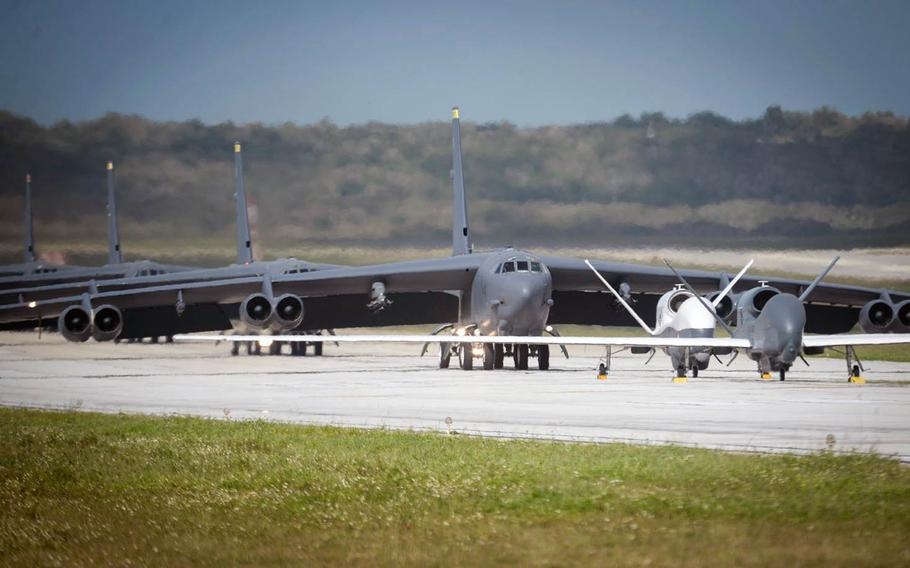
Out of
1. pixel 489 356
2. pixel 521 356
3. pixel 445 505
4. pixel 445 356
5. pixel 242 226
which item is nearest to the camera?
pixel 445 505

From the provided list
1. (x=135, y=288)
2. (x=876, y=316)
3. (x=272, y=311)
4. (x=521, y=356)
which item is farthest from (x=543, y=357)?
(x=135, y=288)

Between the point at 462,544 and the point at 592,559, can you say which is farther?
the point at 462,544

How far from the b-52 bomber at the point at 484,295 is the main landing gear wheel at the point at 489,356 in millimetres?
40

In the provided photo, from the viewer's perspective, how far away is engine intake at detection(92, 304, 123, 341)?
121 ft

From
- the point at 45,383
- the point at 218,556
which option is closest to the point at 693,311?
the point at 45,383

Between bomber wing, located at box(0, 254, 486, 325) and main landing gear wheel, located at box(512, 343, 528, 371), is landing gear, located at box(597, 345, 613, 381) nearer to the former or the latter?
main landing gear wheel, located at box(512, 343, 528, 371)

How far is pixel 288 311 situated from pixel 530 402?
1918 centimetres

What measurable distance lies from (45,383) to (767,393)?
52.9 feet

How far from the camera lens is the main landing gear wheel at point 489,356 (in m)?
35.0

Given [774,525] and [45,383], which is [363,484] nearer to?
[774,525]

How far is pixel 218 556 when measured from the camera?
303 inches

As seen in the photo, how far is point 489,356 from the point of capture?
35156mm

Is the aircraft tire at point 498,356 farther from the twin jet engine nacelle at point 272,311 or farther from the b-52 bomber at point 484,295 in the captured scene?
the twin jet engine nacelle at point 272,311

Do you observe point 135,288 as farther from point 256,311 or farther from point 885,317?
point 885,317
